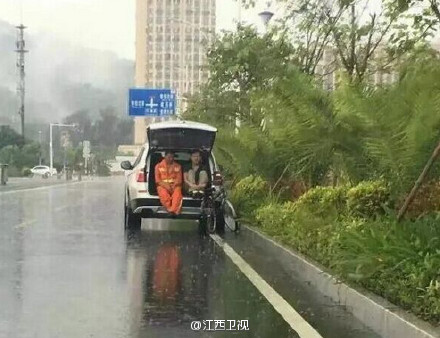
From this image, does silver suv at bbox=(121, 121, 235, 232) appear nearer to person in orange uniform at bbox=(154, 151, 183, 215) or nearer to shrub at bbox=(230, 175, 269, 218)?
person in orange uniform at bbox=(154, 151, 183, 215)

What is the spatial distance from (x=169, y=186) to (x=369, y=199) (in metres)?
4.41

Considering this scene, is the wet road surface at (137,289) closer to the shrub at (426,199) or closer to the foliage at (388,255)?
the foliage at (388,255)

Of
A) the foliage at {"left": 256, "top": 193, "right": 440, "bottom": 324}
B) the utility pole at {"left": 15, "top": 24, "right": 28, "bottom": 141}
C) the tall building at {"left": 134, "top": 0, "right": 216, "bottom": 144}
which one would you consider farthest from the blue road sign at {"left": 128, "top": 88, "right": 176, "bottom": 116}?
the utility pole at {"left": 15, "top": 24, "right": 28, "bottom": 141}

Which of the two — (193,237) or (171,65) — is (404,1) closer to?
Result: (193,237)

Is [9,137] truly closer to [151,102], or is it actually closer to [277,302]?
[151,102]

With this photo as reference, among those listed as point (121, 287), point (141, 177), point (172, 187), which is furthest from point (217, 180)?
point (121, 287)

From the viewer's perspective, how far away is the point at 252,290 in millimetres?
8336

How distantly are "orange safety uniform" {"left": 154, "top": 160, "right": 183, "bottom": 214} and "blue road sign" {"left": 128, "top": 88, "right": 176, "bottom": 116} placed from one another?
2297cm

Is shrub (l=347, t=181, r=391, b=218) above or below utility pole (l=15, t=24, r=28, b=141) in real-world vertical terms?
below

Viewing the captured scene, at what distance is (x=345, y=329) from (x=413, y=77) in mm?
4008

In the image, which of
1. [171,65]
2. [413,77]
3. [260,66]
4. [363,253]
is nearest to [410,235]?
[363,253]

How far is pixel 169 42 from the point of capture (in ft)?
153

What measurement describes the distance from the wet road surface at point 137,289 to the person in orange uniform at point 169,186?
0.57 meters

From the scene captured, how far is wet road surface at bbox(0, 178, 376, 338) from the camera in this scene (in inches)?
258
